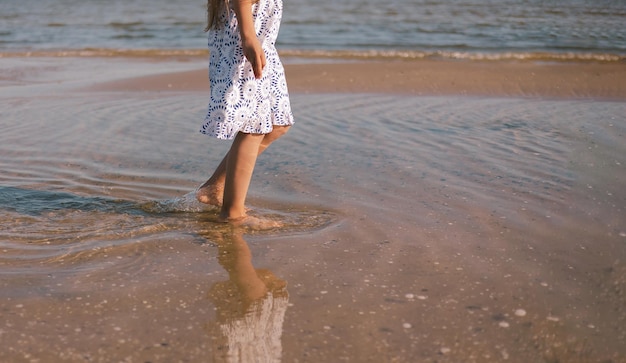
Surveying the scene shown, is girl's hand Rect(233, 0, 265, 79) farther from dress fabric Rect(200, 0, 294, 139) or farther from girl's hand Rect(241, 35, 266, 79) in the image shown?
dress fabric Rect(200, 0, 294, 139)

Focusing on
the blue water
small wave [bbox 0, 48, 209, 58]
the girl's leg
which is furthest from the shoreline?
the girl's leg

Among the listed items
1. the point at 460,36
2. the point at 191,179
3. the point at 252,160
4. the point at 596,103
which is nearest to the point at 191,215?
the point at 252,160

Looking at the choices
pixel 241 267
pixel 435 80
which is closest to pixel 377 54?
pixel 435 80

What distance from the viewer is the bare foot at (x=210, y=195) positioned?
4258mm

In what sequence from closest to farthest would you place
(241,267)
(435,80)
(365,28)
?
(241,267) → (435,80) → (365,28)

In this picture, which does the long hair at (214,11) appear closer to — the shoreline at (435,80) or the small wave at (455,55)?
the shoreline at (435,80)

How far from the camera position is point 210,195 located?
14.0 ft

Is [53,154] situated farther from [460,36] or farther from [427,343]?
[460,36]

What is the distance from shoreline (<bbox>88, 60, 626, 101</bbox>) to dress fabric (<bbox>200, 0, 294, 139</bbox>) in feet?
14.5

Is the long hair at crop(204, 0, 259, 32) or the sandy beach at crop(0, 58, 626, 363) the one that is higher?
the long hair at crop(204, 0, 259, 32)

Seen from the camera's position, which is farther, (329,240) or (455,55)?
(455,55)

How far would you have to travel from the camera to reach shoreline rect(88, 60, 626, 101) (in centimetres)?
843

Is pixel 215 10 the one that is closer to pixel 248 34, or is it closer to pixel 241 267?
pixel 248 34

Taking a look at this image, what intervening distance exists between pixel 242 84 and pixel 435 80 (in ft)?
18.5
